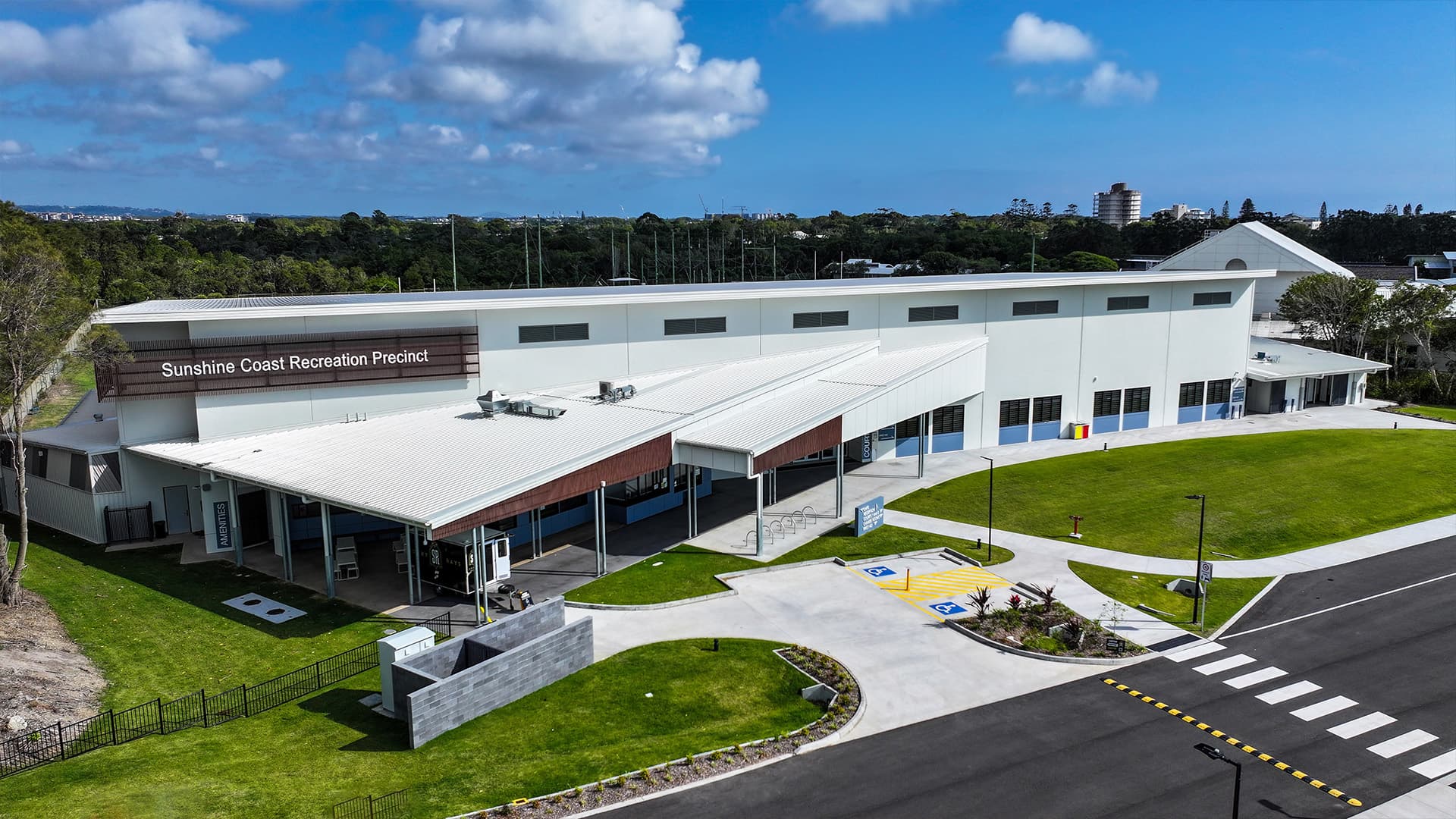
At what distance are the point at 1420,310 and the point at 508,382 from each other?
240ft

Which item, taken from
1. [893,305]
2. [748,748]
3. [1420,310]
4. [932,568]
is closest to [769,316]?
[893,305]

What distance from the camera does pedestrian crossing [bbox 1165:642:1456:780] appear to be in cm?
2283

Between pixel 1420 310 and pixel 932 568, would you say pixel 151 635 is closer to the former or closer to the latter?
pixel 932 568

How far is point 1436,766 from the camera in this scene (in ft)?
73.3

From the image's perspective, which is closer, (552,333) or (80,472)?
(80,472)

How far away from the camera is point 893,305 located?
53.1m

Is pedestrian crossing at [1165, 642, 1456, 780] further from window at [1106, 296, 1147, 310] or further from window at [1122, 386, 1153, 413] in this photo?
window at [1106, 296, 1147, 310]

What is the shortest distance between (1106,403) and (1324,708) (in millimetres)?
36407

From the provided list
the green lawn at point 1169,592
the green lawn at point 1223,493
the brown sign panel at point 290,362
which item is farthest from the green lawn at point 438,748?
the green lawn at point 1223,493

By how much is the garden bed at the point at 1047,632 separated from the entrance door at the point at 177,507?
3143cm

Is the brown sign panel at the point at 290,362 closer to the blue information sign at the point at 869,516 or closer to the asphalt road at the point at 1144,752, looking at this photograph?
the blue information sign at the point at 869,516

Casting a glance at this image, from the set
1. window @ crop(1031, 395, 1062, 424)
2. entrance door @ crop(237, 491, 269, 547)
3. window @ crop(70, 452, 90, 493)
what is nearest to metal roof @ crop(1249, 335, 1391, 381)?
window @ crop(1031, 395, 1062, 424)

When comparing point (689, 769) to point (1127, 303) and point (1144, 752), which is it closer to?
point (1144, 752)

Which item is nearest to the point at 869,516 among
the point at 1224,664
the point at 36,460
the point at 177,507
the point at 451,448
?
the point at 1224,664
